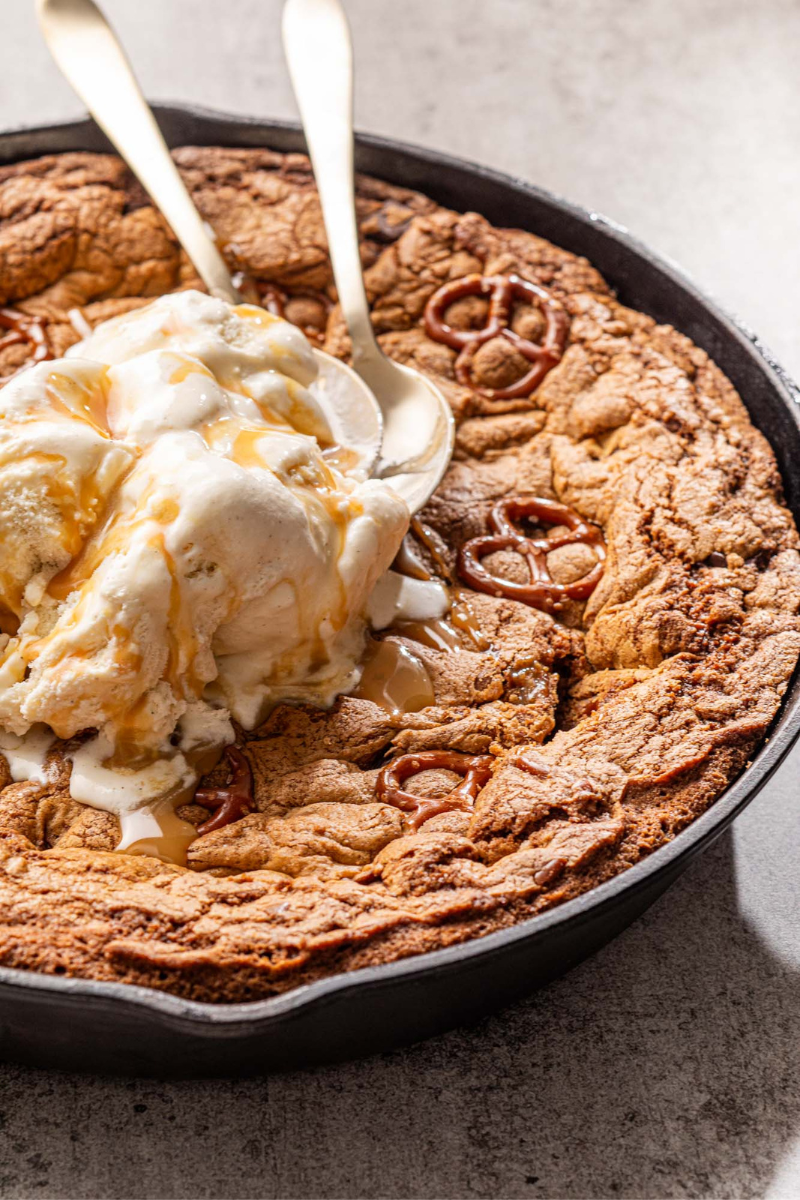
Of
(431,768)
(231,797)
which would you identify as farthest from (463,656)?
(231,797)

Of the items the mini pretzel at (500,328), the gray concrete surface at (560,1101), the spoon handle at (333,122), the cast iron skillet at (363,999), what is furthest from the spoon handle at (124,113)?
the gray concrete surface at (560,1101)

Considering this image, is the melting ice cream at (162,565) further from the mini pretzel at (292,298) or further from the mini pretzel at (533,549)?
the mini pretzel at (292,298)

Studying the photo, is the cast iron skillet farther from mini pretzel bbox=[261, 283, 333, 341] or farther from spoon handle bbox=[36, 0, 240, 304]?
spoon handle bbox=[36, 0, 240, 304]

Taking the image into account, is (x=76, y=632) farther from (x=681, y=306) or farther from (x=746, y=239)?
(x=746, y=239)

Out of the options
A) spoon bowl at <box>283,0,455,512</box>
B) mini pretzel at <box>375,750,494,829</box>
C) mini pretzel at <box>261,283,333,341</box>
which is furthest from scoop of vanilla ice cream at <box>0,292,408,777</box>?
mini pretzel at <box>261,283,333,341</box>

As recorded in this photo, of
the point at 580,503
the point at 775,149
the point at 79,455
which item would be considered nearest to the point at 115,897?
the point at 79,455

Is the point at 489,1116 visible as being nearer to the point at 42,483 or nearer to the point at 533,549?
the point at 533,549
